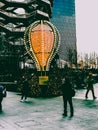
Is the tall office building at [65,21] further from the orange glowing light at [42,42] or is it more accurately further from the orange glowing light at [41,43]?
the orange glowing light at [42,42]

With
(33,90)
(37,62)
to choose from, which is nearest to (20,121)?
(33,90)

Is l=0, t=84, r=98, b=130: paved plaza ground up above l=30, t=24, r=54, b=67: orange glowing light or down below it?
below

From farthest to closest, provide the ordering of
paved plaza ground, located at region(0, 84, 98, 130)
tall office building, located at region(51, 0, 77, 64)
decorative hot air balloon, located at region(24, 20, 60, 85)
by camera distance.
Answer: tall office building, located at region(51, 0, 77, 64) < decorative hot air balloon, located at region(24, 20, 60, 85) < paved plaza ground, located at region(0, 84, 98, 130)

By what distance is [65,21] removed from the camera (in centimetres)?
17250

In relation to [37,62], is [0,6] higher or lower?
higher

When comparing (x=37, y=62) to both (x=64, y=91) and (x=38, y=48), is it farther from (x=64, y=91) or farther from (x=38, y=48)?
(x=64, y=91)

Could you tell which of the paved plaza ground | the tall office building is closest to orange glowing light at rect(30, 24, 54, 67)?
the paved plaza ground

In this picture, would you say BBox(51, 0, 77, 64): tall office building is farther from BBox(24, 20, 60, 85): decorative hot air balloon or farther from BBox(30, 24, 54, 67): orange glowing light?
BBox(30, 24, 54, 67): orange glowing light

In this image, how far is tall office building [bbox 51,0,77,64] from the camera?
551 feet

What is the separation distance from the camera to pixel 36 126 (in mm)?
10383

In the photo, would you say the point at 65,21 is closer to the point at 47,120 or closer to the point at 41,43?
the point at 41,43

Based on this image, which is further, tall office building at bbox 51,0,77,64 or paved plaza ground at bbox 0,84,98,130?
tall office building at bbox 51,0,77,64

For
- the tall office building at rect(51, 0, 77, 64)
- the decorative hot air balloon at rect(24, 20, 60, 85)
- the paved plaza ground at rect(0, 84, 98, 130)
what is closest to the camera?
the paved plaza ground at rect(0, 84, 98, 130)

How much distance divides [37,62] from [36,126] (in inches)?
606
